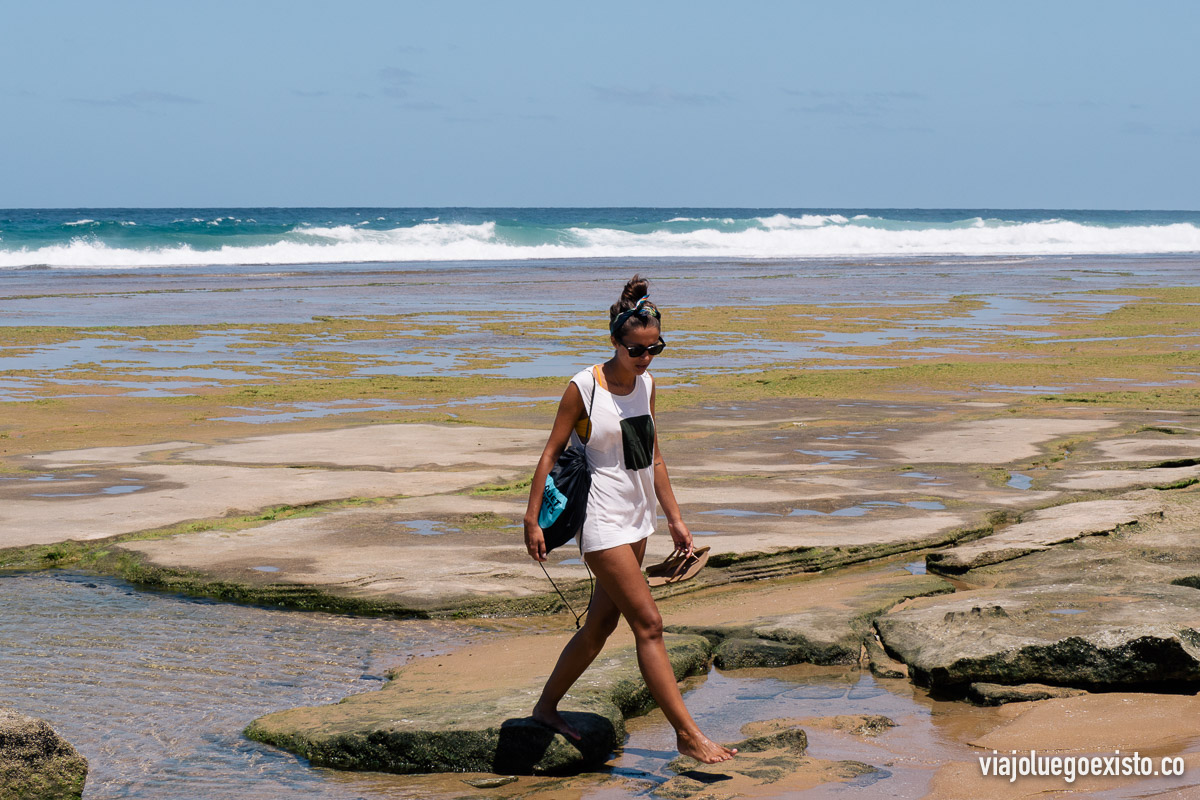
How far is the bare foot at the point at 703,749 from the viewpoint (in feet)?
14.3

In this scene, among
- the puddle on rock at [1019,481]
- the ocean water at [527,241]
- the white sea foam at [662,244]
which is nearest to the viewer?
the puddle on rock at [1019,481]

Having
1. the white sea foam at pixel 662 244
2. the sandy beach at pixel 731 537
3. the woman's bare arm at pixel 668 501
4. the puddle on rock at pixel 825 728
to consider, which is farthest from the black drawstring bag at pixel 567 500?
the white sea foam at pixel 662 244

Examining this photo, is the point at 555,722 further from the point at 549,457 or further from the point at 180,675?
the point at 180,675

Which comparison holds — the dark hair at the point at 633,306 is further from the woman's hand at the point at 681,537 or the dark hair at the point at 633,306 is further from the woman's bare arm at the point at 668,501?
the woman's hand at the point at 681,537

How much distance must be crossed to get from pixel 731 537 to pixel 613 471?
338 cm

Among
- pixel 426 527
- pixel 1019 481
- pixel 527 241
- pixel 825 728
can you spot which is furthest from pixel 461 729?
pixel 527 241

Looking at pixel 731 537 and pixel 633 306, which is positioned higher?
pixel 633 306

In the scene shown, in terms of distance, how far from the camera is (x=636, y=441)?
4383 millimetres

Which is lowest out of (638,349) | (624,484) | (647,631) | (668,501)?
(647,631)

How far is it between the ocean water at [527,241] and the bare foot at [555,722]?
54.0 meters

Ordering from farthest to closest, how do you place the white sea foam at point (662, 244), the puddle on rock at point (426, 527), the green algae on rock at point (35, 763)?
the white sea foam at point (662, 244) → the puddle on rock at point (426, 527) → the green algae on rock at point (35, 763)

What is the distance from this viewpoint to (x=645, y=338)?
172 inches

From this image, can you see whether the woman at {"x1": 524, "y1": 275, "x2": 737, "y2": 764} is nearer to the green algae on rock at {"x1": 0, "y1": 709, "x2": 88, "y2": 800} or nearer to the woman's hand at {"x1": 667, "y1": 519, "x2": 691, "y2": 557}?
the woman's hand at {"x1": 667, "y1": 519, "x2": 691, "y2": 557}

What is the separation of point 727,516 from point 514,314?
1999 cm
